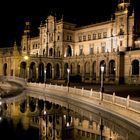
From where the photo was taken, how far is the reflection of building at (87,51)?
59875 mm

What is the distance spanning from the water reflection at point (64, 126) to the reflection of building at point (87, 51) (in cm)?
2592

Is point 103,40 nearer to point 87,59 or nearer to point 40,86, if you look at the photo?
point 87,59

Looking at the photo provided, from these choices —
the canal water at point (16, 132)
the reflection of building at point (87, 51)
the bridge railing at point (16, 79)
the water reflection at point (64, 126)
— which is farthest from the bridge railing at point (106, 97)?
the reflection of building at point (87, 51)

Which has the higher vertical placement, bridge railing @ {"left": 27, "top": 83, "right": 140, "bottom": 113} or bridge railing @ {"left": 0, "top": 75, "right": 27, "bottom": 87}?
bridge railing @ {"left": 0, "top": 75, "right": 27, "bottom": 87}

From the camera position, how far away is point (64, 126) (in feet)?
71.8

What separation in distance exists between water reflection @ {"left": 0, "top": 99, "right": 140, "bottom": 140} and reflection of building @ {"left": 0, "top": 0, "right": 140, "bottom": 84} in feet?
85.0

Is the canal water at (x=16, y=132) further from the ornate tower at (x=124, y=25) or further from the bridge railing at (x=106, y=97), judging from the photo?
the ornate tower at (x=124, y=25)

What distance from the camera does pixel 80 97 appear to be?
112 feet

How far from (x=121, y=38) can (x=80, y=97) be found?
36417 mm

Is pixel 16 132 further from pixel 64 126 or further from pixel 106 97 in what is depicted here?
pixel 106 97

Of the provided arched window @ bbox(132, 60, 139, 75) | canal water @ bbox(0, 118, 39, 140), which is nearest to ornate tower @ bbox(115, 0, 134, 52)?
arched window @ bbox(132, 60, 139, 75)

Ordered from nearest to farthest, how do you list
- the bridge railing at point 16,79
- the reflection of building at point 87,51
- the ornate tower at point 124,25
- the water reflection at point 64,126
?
the water reflection at point 64,126, the bridge railing at point 16,79, the reflection of building at point 87,51, the ornate tower at point 124,25

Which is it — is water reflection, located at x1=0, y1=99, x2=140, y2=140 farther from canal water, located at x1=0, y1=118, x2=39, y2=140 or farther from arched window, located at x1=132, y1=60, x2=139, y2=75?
arched window, located at x1=132, y1=60, x2=139, y2=75

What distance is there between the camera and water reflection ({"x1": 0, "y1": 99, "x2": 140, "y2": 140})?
18.6 meters
